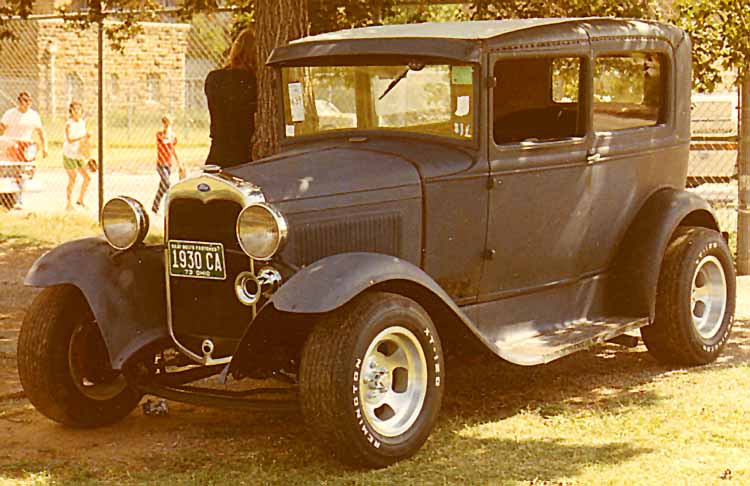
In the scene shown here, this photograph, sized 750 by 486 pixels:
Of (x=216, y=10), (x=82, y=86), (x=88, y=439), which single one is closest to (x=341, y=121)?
(x=88, y=439)

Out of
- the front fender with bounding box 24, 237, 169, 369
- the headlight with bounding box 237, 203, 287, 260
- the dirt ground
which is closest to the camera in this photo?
the headlight with bounding box 237, 203, 287, 260

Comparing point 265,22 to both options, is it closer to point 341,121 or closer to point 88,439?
point 341,121

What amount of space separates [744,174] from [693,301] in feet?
12.0

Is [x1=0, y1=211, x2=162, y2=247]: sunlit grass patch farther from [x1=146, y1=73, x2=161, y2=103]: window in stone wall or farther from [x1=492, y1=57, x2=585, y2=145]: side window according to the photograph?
[x1=146, y1=73, x2=161, y2=103]: window in stone wall

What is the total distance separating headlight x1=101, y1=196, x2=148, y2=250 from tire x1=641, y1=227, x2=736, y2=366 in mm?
2791

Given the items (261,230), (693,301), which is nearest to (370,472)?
(261,230)

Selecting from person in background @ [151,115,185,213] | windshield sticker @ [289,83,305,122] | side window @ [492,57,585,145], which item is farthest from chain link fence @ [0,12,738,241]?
side window @ [492,57,585,145]

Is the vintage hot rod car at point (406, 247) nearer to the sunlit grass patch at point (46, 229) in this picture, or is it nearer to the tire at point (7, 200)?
the sunlit grass patch at point (46, 229)

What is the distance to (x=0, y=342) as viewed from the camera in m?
8.55

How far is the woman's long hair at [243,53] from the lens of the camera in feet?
28.6

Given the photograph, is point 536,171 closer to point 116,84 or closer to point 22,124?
point 22,124

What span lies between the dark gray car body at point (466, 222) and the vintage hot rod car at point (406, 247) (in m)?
0.01

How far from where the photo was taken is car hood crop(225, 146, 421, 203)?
6.03m

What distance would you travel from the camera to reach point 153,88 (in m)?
34.3
